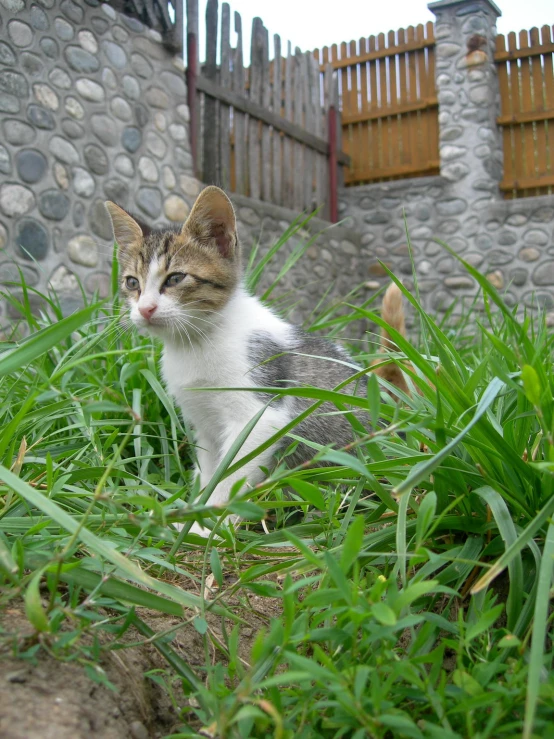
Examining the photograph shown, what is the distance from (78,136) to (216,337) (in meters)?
3.13

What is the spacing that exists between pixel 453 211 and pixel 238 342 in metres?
6.53

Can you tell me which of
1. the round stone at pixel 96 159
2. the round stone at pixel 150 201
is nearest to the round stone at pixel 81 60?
the round stone at pixel 96 159

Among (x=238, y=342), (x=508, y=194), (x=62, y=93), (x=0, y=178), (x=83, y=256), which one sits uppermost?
(x=508, y=194)

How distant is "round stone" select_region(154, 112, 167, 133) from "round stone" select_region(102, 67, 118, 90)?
0.47 metres

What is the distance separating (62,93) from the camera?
4566 millimetres

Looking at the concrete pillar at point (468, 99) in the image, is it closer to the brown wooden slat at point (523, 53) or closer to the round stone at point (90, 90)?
the brown wooden slat at point (523, 53)

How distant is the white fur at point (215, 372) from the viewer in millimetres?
2100

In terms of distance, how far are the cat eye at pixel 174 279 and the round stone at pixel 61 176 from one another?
2.78 metres

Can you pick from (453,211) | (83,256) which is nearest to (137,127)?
(83,256)

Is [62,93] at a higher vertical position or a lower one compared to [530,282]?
higher

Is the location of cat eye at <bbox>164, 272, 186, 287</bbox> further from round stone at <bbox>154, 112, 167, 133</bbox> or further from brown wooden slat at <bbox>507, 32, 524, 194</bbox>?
brown wooden slat at <bbox>507, 32, 524, 194</bbox>

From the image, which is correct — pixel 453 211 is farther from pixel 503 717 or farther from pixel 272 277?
pixel 503 717

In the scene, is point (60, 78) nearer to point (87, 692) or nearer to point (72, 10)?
point (72, 10)

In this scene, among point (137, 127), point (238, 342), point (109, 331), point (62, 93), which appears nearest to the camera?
point (238, 342)
